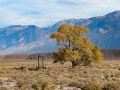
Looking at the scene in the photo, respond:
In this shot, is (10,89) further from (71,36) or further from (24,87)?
(71,36)

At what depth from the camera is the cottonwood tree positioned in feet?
167

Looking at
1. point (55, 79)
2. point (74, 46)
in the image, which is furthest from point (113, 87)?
point (74, 46)

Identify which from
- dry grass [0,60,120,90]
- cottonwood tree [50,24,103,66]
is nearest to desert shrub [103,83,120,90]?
dry grass [0,60,120,90]

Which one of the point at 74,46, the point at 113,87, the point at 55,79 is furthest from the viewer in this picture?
the point at 74,46

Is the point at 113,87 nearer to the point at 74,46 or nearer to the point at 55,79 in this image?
the point at 55,79

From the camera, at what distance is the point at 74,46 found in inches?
2056

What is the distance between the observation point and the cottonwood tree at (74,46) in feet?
167

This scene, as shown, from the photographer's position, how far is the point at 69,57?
50.0 m

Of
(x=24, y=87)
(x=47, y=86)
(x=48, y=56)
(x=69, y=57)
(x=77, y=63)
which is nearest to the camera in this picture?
(x=47, y=86)

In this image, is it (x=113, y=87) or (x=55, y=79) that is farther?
(x=55, y=79)

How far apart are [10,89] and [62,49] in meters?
26.5

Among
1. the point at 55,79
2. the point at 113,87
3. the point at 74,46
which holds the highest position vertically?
the point at 74,46

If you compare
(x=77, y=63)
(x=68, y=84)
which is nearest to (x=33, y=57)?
(x=77, y=63)

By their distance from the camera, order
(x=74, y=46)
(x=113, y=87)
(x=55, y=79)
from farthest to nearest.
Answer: (x=74, y=46) → (x=55, y=79) → (x=113, y=87)
